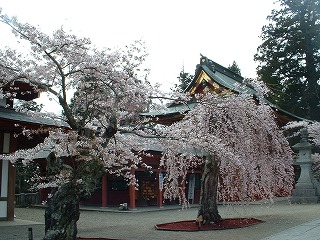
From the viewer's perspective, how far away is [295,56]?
1224 inches

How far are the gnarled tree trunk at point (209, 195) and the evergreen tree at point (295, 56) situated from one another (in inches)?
780

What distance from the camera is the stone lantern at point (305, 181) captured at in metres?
19.8

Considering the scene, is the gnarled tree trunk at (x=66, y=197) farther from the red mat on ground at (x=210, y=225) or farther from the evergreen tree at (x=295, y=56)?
the evergreen tree at (x=295, y=56)

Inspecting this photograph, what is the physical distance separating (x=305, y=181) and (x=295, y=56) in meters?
14.0

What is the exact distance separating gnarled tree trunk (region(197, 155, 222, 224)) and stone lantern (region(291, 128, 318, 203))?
10.4m

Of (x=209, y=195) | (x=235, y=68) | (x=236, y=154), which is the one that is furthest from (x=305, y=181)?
(x=235, y=68)

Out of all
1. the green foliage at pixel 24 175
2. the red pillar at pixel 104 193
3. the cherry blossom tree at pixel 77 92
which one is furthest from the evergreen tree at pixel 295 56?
the cherry blossom tree at pixel 77 92

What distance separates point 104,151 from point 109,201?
14753 mm

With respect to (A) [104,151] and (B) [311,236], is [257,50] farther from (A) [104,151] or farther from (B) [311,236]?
(A) [104,151]

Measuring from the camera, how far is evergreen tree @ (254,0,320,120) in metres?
29.9

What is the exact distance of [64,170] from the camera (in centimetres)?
639

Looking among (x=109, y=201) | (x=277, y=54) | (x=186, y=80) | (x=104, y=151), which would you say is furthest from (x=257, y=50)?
(x=104, y=151)

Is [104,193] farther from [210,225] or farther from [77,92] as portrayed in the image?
[77,92]

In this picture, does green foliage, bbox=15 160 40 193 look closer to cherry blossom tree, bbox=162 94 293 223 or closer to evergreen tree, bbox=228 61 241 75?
cherry blossom tree, bbox=162 94 293 223
